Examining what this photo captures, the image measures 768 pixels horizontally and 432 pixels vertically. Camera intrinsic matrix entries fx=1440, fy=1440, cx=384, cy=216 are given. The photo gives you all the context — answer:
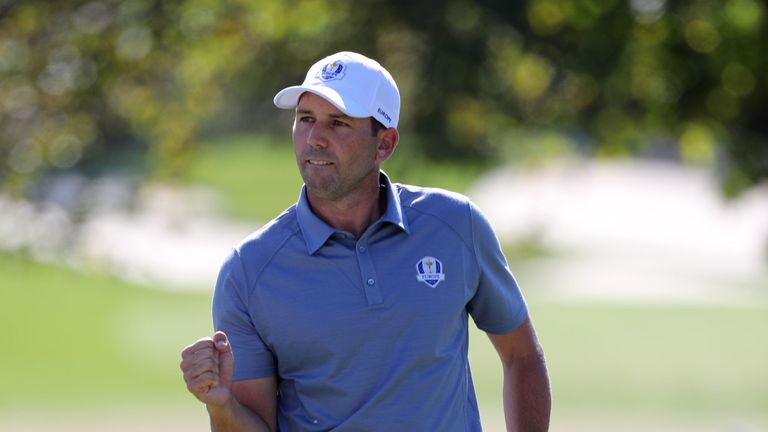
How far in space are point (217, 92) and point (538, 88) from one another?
2.40 metres

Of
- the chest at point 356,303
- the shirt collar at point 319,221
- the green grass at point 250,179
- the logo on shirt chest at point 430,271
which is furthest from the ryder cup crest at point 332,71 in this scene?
the green grass at point 250,179

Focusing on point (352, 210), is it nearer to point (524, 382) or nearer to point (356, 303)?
point (356, 303)

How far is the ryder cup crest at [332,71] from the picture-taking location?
3.90 m

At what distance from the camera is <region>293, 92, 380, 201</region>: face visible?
3838 mm

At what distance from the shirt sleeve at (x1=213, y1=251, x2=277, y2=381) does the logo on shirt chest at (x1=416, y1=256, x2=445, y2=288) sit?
46 centimetres

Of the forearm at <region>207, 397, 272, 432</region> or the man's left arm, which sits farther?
the man's left arm

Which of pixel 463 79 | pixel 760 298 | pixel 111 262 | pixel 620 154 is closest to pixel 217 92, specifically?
pixel 111 262

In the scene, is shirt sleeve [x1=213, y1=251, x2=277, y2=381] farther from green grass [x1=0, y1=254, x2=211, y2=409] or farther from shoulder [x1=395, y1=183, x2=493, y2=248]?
green grass [x1=0, y1=254, x2=211, y2=409]

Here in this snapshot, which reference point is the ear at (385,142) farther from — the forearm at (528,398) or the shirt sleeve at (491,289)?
the forearm at (528,398)

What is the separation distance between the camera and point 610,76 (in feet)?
30.9

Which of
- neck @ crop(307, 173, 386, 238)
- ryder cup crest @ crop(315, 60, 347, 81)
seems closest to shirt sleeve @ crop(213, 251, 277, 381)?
neck @ crop(307, 173, 386, 238)

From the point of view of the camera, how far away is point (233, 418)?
3.65 metres

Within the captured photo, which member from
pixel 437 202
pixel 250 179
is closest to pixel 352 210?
pixel 437 202

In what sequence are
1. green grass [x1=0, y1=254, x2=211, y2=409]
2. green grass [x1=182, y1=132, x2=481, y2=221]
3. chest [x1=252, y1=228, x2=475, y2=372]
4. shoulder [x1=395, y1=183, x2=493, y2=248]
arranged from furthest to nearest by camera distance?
green grass [x1=182, y1=132, x2=481, y2=221] → green grass [x1=0, y1=254, x2=211, y2=409] → shoulder [x1=395, y1=183, x2=493, y2=248] → chest [x1=252, y1=228, x2=475, y2=372]
